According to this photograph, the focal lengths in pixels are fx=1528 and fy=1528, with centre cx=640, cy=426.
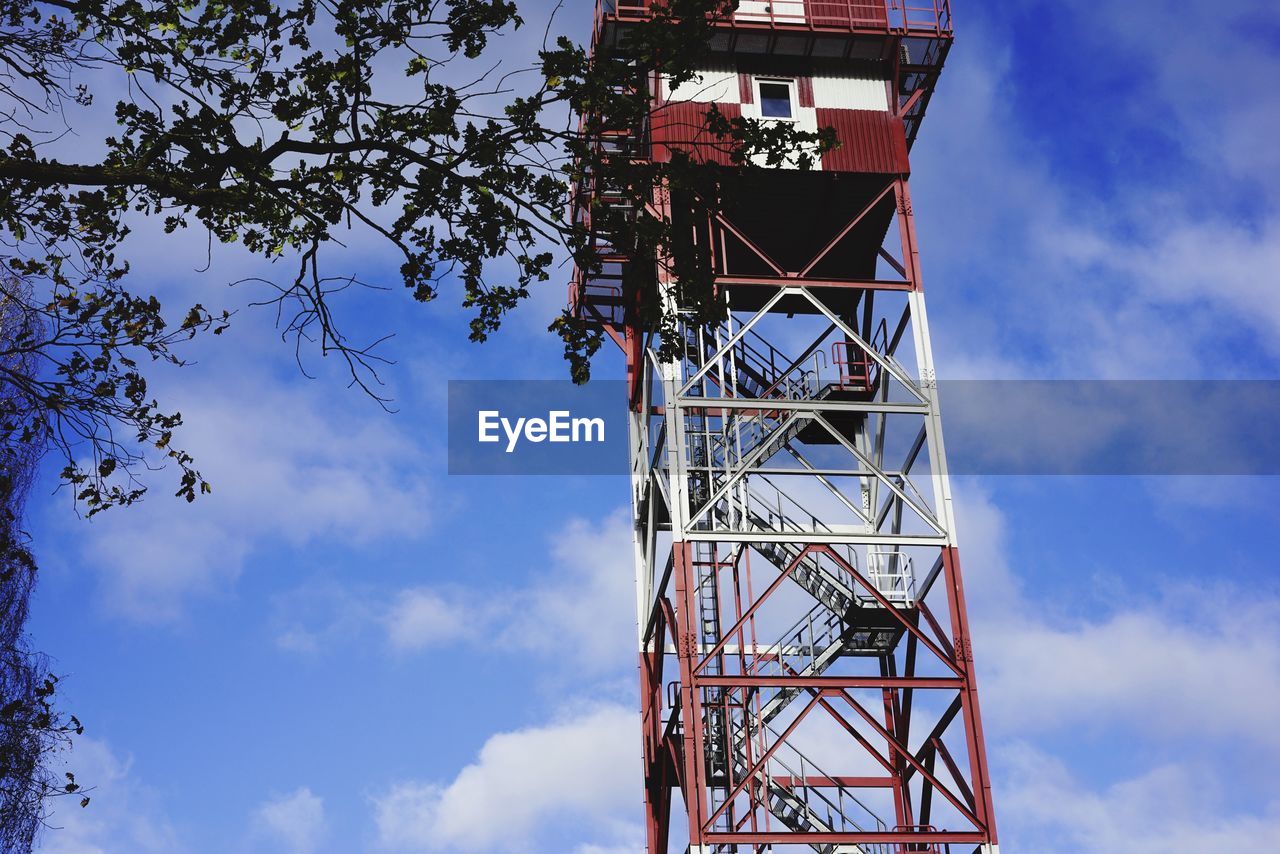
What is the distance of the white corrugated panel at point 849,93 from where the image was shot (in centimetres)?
3697

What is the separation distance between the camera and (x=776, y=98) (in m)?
37.3

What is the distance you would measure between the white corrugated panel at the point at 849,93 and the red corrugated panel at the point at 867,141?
0.70 ft

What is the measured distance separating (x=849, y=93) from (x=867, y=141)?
63.1 inches

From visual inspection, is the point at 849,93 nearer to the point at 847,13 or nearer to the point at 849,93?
the point at 849,93

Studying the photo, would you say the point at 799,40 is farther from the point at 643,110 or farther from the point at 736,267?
the point at 643,110

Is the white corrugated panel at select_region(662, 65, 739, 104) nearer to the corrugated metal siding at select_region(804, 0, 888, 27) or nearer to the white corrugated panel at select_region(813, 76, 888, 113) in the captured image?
the white corrugated panel at select_region(813, 76, 888, 113)

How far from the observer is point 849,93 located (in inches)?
1464

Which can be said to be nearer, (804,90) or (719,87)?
(719,87)

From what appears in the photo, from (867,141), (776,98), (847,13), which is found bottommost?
(867,141)

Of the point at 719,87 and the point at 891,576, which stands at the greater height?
the point at 719,87

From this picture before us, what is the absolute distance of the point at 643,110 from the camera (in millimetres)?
13867

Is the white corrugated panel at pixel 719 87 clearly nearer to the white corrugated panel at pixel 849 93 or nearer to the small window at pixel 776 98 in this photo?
the small window at pixel 776 98

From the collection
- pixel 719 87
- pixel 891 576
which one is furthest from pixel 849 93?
pixel 891 576

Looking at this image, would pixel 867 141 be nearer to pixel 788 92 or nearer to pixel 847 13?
pixel 788 92
